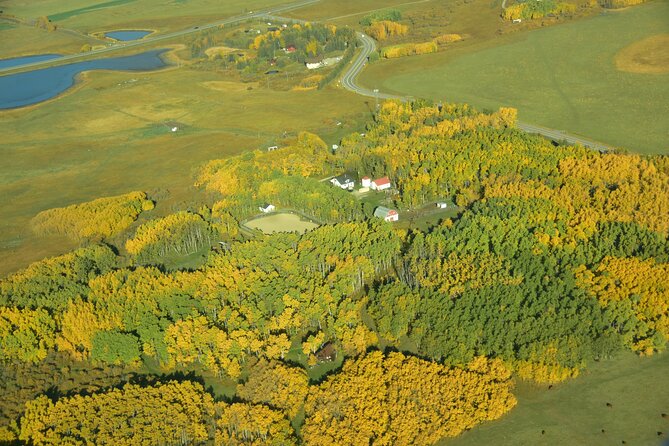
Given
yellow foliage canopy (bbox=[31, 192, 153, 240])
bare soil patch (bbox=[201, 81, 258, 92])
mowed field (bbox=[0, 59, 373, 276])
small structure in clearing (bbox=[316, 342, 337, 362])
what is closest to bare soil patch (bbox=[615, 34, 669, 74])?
mowed field (bbox=[0, 59, 373, 276])

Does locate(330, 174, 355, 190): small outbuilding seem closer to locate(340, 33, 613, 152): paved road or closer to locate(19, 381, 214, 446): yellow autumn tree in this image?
locate(340, 33, 613, 152): paved road

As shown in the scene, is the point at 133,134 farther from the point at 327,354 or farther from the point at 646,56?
the point at 646,56

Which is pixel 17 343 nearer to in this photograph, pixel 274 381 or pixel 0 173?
pixel 274 381

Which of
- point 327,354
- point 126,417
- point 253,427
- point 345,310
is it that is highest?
point 345,310

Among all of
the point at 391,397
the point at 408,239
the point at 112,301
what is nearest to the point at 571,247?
the point at 408,239

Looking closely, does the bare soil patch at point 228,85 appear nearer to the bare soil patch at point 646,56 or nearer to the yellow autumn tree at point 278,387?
the bare soil patch at point 646,56

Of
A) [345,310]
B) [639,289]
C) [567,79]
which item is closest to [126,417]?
[345,310]
